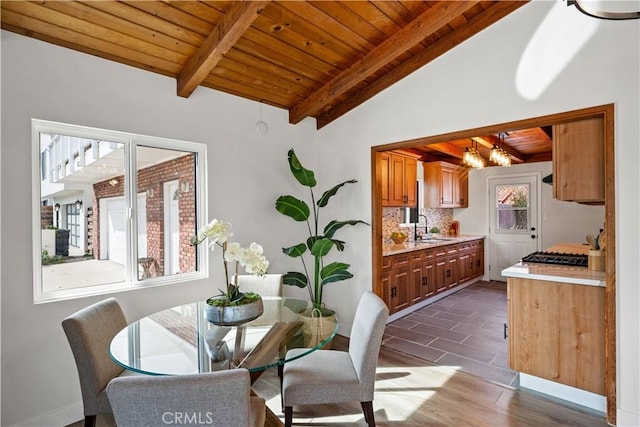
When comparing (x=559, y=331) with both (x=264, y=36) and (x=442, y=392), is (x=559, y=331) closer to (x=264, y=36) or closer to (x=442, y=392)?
(x=442, y=392)

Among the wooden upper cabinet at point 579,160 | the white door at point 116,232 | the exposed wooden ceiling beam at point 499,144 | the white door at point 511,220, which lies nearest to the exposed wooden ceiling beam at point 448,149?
the exposed wooden ceiling beam at point 499,144

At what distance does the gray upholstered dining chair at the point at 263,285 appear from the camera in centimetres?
294

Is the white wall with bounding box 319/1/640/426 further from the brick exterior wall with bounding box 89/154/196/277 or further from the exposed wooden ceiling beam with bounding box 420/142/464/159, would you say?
the exposed wooden ceiling beam with bounding box 420/142/464/159

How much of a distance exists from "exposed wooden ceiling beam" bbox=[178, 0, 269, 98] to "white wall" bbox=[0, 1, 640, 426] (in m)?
0.24

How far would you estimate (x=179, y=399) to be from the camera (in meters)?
1.10

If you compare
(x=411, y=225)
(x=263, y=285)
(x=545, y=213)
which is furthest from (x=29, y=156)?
(x=545, y=213)

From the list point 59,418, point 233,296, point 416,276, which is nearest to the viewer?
point 233,296

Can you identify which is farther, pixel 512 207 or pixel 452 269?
pixel 512 207

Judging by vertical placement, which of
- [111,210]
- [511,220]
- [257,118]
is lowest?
[511,220]

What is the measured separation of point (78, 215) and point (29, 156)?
1.71 feet

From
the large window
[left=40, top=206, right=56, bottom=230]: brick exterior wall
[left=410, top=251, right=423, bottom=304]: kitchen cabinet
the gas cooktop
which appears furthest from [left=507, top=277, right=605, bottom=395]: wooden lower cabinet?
[left=40, top=206, right=56, bottom=230]: brick exterior wall

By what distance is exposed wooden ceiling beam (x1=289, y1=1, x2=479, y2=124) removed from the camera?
256cm

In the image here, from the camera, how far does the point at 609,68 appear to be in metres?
2.26

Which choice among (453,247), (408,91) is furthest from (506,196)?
(408,91)
